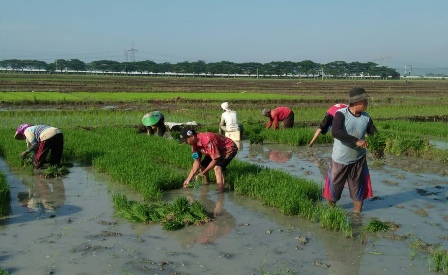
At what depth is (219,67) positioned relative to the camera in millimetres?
111312

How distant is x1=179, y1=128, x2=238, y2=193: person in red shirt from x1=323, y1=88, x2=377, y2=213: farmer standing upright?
1444 millimetres

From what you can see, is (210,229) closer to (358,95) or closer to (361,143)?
(361,143)

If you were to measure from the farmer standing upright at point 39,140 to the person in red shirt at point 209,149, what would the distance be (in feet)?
8.57

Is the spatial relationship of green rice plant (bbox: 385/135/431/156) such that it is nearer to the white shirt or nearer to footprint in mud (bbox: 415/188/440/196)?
footprint in mud (bbox: 415/188/440/196)

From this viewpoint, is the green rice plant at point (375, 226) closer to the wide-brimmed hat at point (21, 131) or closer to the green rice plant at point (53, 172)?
the green rice plant at point (53, 172)

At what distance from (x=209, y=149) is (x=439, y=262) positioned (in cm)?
300

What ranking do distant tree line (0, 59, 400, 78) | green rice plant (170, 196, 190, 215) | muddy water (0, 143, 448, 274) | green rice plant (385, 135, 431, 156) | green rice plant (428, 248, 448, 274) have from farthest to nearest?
1. distant tree line (0, 59, 400, 78)
2. green rice plant (385, 135, 431, 156)
3. green rice plant (170, 196, 190, 215)
4. muddy water (0, 143, 448, 274)
5. green rice plant (428, 248, 448, 274)

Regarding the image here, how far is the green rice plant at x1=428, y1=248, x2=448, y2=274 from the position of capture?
3.78 m

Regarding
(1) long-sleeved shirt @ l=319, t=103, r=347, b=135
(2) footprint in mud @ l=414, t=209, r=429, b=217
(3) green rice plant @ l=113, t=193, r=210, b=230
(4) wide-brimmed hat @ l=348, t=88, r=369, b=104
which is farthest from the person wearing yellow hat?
(2) footprint in mud @ l=414, t=209, r=429, b=217

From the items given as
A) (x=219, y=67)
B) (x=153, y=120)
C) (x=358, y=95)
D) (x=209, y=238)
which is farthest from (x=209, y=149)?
(x=219, y=67)

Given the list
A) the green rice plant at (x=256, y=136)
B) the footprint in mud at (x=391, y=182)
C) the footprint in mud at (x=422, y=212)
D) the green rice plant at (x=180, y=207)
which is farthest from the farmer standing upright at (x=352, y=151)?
the green rice plant at (x=256, y=136)

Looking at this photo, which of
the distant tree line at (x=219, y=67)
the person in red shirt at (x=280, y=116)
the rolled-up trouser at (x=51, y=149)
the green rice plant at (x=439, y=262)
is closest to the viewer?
the green rice plant at (x=439, y=262)

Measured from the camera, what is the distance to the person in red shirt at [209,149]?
19.0ft

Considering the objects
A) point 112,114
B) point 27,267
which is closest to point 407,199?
point 27,267
